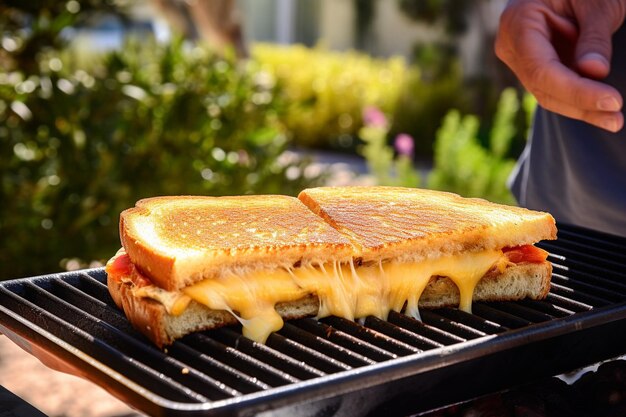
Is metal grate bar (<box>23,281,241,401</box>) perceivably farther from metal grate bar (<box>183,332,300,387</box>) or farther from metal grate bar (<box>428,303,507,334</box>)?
metal grate bar (<box>428,303,507,334</box>)

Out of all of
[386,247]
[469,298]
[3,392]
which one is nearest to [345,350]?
[386,247]

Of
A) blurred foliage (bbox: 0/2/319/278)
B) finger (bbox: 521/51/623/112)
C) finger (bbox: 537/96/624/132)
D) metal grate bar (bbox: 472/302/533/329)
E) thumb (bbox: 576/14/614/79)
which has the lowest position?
blurred foliage (bbox: 0/2/319/278)

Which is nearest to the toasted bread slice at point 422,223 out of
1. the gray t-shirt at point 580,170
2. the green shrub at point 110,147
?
the gray t-shirt at point 580,170

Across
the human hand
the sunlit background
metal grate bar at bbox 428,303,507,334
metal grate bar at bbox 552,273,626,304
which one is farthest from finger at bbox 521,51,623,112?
the sunlit background

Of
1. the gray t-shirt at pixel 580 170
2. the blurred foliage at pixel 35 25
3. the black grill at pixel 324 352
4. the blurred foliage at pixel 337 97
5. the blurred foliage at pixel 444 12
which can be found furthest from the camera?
the blurred foliage at pixel 444 12

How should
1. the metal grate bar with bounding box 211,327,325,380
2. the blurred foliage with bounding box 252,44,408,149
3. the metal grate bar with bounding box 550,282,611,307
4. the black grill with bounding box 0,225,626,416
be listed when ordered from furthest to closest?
1. the blurred foliage with bounding box 252,44,408,149
2. the metal grate bar with bounding box 550,282,611,307
3. the metal grate bar with bounding box 211,327,325,380
4. the black grill with bounding box 0,225,626,416

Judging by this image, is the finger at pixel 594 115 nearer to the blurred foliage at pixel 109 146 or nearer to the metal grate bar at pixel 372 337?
the metal grate bar at pixel 372 337

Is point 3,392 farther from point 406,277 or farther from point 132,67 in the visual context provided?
point 132,67
